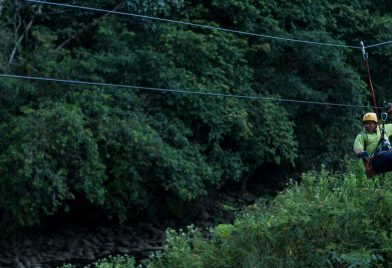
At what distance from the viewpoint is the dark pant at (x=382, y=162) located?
11.5 metres

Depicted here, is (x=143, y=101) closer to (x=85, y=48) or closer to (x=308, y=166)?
(x=85, y=48)

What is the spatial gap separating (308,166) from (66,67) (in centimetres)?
838

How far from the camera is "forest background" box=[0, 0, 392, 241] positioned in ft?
64.7

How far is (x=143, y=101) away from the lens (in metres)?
22.4

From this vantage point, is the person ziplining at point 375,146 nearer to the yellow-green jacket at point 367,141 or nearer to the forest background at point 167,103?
the yellow-green jacket at point 367,141

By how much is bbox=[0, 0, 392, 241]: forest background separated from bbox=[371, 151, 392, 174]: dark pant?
9.26 m

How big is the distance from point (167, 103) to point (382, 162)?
1167cm

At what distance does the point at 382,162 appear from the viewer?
1159 cm

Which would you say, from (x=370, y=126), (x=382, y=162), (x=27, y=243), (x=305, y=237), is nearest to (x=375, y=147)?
(x=370, y=126)

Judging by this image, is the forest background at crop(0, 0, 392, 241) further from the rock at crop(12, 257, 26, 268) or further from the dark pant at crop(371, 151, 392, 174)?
the dark pant at crop(371, 151, 392, 174)

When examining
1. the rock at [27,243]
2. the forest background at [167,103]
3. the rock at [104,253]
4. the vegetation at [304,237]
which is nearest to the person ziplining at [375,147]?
the vegetation at [304,237]

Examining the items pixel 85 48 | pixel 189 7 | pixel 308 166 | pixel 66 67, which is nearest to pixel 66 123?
pixel 66 67

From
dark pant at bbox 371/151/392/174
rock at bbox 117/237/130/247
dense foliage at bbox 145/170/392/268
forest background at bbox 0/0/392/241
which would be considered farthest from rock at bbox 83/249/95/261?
dark pant at bbox 371/151/392/174

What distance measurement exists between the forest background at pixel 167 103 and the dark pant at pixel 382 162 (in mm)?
9260
